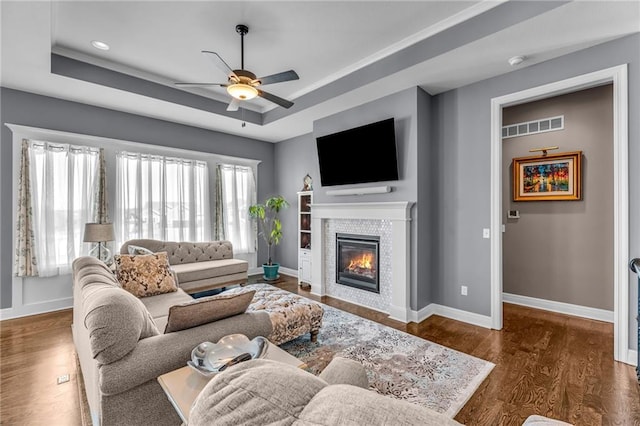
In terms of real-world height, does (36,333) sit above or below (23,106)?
below

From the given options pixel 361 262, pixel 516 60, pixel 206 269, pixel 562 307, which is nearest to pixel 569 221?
pixel 562 307

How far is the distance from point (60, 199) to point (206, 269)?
7.02 ft

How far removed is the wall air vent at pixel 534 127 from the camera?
3.90 meters

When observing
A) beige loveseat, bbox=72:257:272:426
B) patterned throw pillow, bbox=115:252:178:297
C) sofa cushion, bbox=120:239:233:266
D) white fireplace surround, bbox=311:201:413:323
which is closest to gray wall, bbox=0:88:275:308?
sofa cushion, bbox=120:239:233:266

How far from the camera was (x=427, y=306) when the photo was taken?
384 centimetres

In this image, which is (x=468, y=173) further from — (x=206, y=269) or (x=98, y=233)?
(x=98, y=233)

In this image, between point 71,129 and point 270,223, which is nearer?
point 71,129

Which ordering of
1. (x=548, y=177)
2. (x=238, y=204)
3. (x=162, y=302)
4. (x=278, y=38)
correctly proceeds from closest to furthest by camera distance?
1. (x=162, y=302)
2. (x=278, y=38)
3. (x=548, y=177)
4. (x=238, y=204)

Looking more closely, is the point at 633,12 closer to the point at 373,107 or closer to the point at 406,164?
the point at 406,164

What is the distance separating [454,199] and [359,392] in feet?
12.0

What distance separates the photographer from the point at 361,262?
437 centimetres

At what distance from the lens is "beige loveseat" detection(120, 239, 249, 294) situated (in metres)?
4.23

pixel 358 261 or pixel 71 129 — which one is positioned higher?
pixel 71 129

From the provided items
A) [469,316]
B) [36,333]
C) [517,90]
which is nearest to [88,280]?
[36,333]
